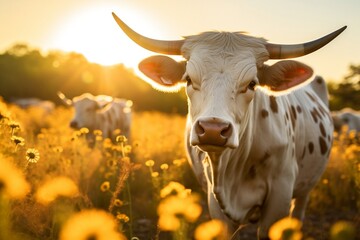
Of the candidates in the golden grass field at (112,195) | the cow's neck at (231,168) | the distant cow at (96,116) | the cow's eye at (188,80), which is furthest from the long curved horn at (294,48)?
the distant cow at (96,116)

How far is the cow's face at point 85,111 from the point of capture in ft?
37.3

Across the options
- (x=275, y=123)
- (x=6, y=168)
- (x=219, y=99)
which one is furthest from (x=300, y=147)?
(x=6, y=168)

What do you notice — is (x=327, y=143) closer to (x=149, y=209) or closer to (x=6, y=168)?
(x=149, y=209)

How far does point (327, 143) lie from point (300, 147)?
1.03 metres

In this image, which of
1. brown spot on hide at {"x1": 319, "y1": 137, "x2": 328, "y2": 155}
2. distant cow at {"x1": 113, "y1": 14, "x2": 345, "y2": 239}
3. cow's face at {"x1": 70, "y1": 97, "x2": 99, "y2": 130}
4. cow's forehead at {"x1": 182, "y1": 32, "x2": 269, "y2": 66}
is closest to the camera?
distant cow at {"x1": 113, "y1": 14, "x2": 345, "y2": 239}

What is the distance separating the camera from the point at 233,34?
3.40 meters

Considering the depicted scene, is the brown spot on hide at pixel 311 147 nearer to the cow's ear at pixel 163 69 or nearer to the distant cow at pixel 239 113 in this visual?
the distant cow at pixel 239 113

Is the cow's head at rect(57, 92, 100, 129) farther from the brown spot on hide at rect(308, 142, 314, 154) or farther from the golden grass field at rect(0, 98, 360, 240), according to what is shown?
the brown spot on hide at rect(308, 142, 314, 154)

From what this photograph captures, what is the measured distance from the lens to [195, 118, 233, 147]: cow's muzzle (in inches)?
104

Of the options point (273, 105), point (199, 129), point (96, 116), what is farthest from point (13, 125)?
point (96, 116)

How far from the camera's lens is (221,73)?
9.98 feet

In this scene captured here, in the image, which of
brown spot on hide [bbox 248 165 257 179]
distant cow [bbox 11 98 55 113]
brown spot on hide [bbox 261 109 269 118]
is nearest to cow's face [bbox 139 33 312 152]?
brown spot on hide [bbox 261 109 269 118]

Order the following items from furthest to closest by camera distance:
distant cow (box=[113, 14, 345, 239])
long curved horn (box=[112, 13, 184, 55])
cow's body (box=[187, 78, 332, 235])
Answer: cow's body (box=[187, 78, 332, 235]), long curved horn (box=[112, 13, 184, 55]), distant cow (box=[113, 14, 345, 239])

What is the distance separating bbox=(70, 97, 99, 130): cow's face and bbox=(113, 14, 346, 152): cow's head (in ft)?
25.9
